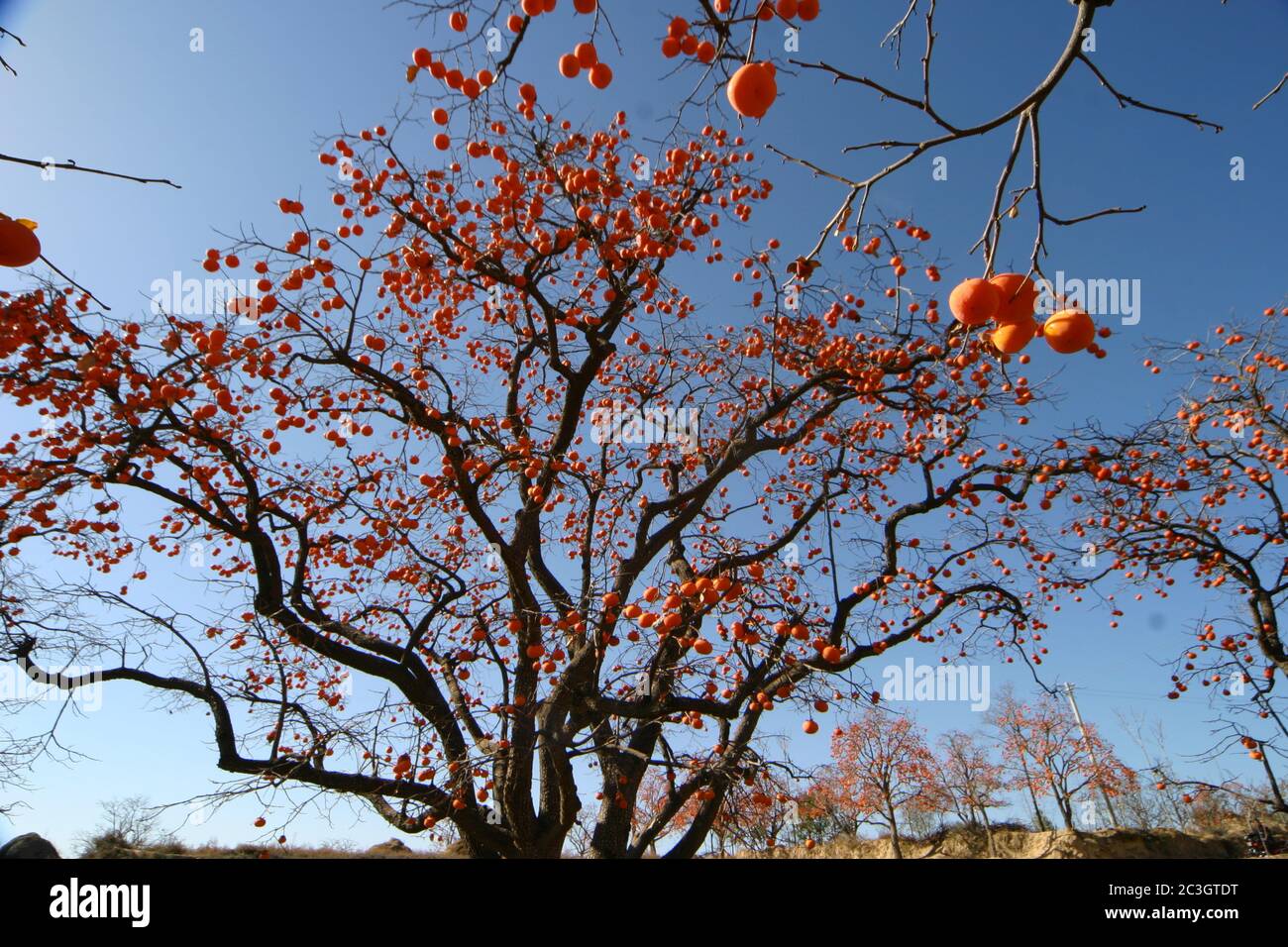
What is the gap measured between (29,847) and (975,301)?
1417 cm

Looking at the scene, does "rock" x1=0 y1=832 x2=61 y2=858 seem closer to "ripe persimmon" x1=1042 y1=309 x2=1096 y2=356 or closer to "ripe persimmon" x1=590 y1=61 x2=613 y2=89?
"ripe persimmon" x1=590 y1=61 x2=613 y2=89

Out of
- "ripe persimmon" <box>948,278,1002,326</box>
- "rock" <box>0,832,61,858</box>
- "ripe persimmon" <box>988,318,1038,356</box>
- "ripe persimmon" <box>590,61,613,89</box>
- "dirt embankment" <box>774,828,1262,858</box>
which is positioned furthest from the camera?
"dirt embankment" <box>774,828,1262,858</box>

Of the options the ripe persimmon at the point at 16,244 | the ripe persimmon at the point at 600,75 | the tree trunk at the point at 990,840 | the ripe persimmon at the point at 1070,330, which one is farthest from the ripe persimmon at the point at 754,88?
the tree trunk at the point at 990,840

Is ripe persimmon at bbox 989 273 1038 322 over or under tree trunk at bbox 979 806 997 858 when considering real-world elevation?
over

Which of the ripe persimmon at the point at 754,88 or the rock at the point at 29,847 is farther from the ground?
the ripe persimmon at the point at 754,88

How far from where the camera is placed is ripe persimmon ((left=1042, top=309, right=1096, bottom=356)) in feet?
6.14

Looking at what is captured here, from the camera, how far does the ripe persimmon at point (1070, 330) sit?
1.87 m

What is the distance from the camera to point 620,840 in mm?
5371

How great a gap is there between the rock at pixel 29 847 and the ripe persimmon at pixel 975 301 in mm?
13394

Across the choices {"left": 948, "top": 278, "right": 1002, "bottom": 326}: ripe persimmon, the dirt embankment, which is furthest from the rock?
{"left": 948, "top": 278, "right": 1002, "bottom": 326}: ripe persimmon

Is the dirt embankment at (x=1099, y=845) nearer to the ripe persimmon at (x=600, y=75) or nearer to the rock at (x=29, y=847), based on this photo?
the rock at (x=29, y=847)

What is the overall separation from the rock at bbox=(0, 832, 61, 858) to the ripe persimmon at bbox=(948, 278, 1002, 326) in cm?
1339
